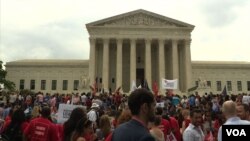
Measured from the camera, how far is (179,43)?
69.4 m

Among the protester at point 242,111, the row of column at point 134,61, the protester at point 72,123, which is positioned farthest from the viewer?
the row of column at point 134,61

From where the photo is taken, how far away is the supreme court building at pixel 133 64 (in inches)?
2598

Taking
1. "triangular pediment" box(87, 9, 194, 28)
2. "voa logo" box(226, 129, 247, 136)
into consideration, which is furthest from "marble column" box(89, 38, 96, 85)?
"voa logo" box(226, 129, 247, 136)

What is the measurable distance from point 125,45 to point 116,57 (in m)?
3.29

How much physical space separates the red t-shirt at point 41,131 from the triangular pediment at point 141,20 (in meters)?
59.7

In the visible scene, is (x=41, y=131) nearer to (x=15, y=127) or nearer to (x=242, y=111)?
(x=15, y=127)

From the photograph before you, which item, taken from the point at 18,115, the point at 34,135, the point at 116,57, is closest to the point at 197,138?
the point at 34,135

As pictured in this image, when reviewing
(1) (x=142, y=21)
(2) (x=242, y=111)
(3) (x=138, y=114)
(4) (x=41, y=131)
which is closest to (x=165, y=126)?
(2) (x=242, y=111)

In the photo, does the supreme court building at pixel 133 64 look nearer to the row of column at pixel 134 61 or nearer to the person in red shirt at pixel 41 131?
the row of column at pixel 134 61

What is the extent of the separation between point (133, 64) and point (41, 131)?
5783cm

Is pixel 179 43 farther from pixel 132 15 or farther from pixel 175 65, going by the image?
pixel 132 15

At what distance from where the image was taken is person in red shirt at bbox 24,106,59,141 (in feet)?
26.7

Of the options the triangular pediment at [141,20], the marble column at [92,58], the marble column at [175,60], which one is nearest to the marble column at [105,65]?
the marble column at [92,58]

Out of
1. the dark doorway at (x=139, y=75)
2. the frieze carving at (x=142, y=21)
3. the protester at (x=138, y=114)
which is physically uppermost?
the frieze carving at (x=142, y=21)
